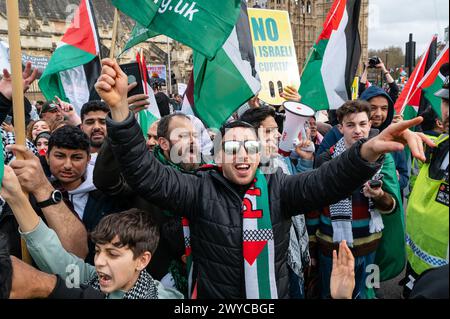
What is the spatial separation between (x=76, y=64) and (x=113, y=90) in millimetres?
2364

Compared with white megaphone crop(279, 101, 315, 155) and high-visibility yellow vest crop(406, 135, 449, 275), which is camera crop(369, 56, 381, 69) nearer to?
white megaphone crop(279, 101, 315, 155)

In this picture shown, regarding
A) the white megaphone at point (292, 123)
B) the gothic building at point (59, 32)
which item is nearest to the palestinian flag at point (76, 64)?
the white megaphone at point (292, 123)

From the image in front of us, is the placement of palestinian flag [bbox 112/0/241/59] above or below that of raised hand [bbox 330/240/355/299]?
above

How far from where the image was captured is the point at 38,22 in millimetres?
33156

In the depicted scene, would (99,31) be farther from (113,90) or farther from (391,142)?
(391,142)

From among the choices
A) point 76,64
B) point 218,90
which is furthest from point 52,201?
point 76,64

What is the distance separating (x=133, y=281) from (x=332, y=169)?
3.34 feet

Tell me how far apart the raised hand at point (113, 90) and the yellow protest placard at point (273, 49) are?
360cm

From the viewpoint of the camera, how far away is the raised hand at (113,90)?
1.86 m

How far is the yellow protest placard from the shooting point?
5.51 meters

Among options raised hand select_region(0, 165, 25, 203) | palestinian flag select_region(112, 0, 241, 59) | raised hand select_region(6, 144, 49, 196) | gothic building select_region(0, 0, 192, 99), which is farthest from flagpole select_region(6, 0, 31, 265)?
gothic building select_region(0, 0, 192, 99)

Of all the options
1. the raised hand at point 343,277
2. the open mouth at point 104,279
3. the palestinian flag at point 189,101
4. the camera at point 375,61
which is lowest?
the open mouth at point 104,279

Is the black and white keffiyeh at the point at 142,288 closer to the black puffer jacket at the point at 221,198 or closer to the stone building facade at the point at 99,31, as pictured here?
the black puffer jacket at the point at 221,198

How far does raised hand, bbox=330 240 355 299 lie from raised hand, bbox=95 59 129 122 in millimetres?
1075
